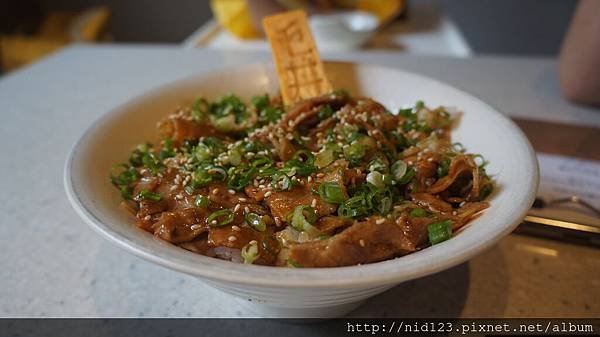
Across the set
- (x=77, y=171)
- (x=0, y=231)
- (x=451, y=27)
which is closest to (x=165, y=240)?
(x=77, y=171)

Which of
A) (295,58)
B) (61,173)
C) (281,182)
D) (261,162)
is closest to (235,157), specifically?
(261,162)

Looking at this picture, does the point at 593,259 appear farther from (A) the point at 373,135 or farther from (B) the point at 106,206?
(B) the point at 106,206

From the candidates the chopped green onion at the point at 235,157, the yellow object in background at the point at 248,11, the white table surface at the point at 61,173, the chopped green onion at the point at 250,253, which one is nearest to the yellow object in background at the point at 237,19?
the yellow object in background at the point at 248,11

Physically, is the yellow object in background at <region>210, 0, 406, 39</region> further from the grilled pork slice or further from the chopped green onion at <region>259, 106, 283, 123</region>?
the grilled pork slice

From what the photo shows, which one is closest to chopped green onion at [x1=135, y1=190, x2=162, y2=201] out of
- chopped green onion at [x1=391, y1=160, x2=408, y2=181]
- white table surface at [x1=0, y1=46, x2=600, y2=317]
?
white table surface at [x1=0, y1=46, x2=600, y2=317]

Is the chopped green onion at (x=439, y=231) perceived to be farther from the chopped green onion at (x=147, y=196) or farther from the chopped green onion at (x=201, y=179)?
the chopped green onion at (x=147, y=196)

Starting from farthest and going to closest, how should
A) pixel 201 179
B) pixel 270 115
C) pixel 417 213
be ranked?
pixel 270 115 < pixel 201 179 < pixel 417 213

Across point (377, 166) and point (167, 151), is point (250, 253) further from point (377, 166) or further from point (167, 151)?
point (167, 151)
